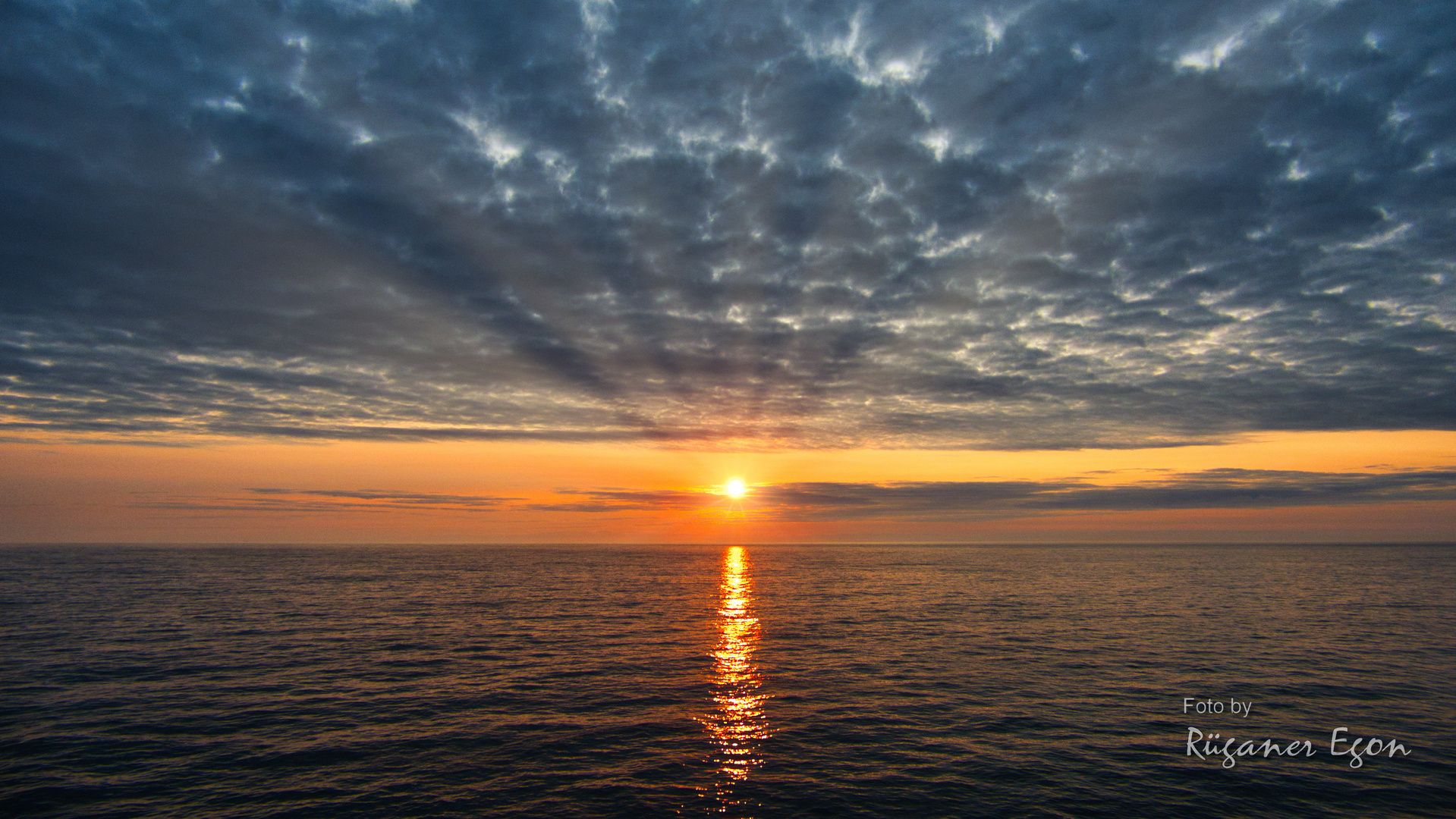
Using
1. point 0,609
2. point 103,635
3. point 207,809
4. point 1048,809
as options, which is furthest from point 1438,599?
point 0,609

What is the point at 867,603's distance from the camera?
75.8 m

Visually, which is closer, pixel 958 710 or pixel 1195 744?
pixel 1195 744

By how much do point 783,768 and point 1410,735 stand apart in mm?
26020

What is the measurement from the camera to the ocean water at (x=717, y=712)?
21.5 m

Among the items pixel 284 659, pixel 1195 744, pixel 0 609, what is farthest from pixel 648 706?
pixel 0 609

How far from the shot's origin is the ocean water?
21.5 m

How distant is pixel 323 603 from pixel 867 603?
196ft

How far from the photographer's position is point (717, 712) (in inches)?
1219

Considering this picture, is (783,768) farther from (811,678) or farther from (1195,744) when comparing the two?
(1195,744)

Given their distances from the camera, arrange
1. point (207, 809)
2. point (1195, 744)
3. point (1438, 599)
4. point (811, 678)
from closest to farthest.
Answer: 1. point (207, 809)
2. point (1195, 744)
3. point (811, 678)
4. point (1438, 599)

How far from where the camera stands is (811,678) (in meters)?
37.9

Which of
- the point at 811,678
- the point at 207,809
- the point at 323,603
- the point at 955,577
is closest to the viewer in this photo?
the point at 207,809

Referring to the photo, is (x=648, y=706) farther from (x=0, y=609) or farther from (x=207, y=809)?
(x=0, y=609)

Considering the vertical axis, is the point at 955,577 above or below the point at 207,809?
below
